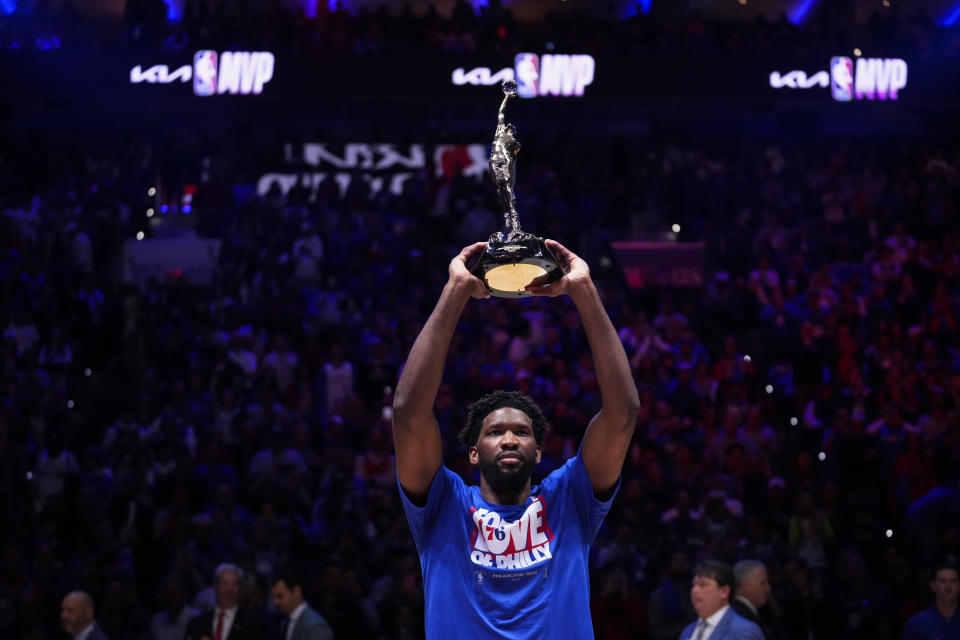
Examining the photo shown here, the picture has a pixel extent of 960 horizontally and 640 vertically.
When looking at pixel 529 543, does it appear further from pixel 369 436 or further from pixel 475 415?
pixel 369 436

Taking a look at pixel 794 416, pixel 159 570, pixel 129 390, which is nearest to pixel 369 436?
pixel 159 570

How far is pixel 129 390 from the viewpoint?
37.7 ft

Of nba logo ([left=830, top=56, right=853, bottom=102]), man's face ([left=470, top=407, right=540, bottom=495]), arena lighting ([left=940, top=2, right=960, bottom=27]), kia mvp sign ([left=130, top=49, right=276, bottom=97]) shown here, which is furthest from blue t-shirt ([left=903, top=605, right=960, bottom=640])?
arena lighting ([left=940, top=2, right=960, bottom=27])

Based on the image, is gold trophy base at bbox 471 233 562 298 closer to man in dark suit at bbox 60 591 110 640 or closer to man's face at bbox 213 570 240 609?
man's face at bbox 213 570 240 609

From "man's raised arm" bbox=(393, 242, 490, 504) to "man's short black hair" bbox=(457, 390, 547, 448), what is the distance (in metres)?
0.22

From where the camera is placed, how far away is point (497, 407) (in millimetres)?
3135

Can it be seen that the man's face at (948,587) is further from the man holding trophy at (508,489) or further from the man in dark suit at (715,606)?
the man holding trophy at (508,489)

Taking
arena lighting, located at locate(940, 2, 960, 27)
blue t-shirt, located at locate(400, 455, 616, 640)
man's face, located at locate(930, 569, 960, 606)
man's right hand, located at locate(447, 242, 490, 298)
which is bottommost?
man's face, located at locate(930, 569, 960, 606)

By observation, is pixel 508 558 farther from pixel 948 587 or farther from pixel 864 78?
pixel 864 78

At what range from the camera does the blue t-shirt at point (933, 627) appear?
20.0ft

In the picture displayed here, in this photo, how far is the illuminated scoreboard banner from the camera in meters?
15.3

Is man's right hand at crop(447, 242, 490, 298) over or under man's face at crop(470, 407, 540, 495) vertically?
over

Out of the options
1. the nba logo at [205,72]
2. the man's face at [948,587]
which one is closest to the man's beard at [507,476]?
the man's face at [948,587]

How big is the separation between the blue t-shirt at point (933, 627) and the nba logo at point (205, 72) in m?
11.3
